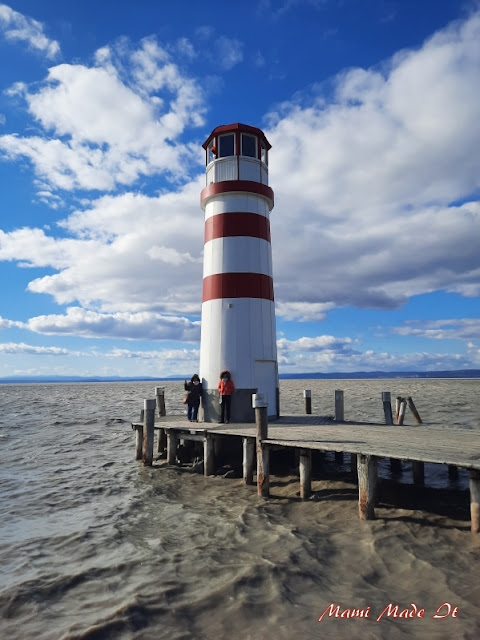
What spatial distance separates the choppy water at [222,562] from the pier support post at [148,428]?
1.53 m

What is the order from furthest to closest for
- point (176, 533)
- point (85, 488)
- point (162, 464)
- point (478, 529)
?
point (162, 464) < point (85, 488) < point (176, 533) < point (478, 529)

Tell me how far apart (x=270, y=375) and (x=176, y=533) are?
7006 millimetres

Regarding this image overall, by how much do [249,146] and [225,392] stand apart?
8.08 m

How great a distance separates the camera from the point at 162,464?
1360 centimetres

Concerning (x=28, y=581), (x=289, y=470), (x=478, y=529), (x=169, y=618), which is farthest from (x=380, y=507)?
(x=28, y=581)

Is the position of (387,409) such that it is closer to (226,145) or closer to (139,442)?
(139,442)

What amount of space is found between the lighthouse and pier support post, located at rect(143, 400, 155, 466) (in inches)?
74.2

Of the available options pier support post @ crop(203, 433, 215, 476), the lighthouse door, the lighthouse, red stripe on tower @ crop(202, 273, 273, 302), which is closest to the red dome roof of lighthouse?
the lighthouse

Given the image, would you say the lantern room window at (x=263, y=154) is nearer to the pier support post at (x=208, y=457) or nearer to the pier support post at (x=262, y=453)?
the pier support post at (x=262, y=453)

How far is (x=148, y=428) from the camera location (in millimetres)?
12930

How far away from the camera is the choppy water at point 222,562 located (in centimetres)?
522

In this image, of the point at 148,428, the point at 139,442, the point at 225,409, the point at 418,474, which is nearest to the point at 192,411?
the point at 225,409

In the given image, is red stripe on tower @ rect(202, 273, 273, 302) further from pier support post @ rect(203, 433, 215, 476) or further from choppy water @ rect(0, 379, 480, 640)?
choppy water @ rect(0, 379, 480, 640)

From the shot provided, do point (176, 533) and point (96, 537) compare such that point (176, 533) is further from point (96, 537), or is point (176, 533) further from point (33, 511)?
point (33, 511)
